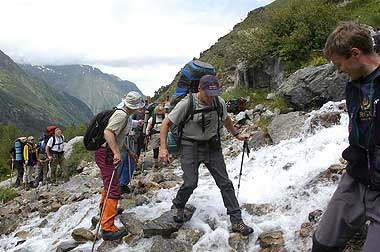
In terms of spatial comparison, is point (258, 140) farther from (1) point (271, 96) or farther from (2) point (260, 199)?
(1) point (271, 96)

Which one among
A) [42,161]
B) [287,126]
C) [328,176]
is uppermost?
[287,126]

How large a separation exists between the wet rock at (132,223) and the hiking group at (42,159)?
9.26m

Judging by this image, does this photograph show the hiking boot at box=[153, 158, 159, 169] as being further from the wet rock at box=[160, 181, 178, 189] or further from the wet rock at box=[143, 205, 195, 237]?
the wet rock at box=[143, 205, 195, 237]

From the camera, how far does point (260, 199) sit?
8.62 meters

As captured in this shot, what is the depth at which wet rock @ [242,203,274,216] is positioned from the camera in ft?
25.8

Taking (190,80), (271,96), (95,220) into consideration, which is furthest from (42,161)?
(190,80)

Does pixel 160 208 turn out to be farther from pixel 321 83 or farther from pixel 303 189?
pixel 321 83

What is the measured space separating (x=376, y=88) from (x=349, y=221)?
126 cm

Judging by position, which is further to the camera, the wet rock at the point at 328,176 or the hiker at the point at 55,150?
the hiker at the point at 55,150

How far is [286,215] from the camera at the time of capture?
7449 mm

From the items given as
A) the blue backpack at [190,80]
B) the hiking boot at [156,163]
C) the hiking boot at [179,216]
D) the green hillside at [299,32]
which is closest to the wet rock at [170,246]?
the hiking boot at [179,216]

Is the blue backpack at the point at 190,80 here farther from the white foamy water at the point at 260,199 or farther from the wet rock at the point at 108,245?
the wet rock at the point at 108,245

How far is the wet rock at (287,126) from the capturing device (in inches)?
470

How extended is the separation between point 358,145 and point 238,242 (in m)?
3.66
